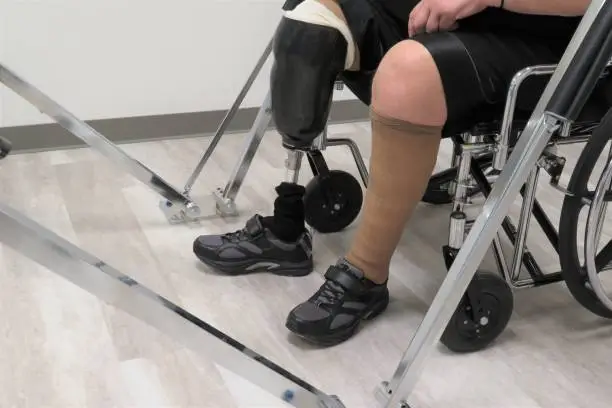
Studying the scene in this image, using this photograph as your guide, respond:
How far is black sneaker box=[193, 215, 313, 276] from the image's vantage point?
4.59 ft

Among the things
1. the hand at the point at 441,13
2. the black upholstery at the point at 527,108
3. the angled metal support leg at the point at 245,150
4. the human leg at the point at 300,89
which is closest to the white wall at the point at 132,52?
the angled metal support leg at the point at 245,150

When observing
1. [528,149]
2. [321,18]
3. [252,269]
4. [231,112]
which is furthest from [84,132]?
[528,149]

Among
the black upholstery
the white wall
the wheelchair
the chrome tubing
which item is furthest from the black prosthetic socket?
the white wall

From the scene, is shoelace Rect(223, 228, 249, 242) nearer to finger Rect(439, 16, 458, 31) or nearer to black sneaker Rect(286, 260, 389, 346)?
black sneaker Rect(286, 260, 389, 346)

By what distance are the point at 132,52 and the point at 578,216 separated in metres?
1.51

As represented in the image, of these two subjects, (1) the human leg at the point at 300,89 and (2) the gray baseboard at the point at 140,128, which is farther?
(2) the gray baseboard at the point at 140,128

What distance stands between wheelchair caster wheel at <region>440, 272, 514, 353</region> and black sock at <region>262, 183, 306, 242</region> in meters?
0.38

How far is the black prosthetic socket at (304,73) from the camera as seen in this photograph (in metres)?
1.17

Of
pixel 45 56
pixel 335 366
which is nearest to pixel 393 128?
pixel 335 366

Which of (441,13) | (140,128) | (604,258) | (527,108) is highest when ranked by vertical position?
(441,13)

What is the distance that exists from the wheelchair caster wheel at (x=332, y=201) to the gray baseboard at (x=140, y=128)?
84cm

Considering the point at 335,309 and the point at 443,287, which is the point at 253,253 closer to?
the point at 335,309

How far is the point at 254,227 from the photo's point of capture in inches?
→ 55.4

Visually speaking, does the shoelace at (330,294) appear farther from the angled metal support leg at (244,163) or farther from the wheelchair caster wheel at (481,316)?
the angled metal support leg at (244,163)
